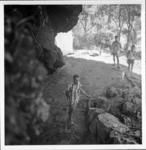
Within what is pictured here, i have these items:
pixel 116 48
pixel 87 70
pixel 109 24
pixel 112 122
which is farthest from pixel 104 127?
pixel 109 24

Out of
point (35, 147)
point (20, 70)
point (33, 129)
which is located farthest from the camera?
point (35, 147)

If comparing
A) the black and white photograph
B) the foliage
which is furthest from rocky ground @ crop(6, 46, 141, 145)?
the foliage

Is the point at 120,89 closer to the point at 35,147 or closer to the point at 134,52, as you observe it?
the point at 134,52

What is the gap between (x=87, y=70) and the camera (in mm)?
5387

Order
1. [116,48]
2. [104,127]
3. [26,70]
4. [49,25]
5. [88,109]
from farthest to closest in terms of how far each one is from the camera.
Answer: [116,48]
[49,25]
[88,109]
[104,127]
[26,70]

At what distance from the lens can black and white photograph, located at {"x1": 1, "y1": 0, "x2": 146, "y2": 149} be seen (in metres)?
5.04

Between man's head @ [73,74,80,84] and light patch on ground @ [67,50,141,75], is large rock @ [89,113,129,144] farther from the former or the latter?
light patch on ground @ [67,50,141,75]

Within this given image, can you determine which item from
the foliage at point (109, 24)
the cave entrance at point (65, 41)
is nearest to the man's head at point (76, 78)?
the cave entrance at point (65, 41)

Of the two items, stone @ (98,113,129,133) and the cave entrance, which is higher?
the cave entrance

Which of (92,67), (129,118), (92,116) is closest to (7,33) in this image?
(92,67)

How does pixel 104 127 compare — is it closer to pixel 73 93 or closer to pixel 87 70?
pixel 73 93

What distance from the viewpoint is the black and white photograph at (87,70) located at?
504 centimetres

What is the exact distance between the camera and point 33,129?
4625 millimetres

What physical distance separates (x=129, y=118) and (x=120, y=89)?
24.4 inches
